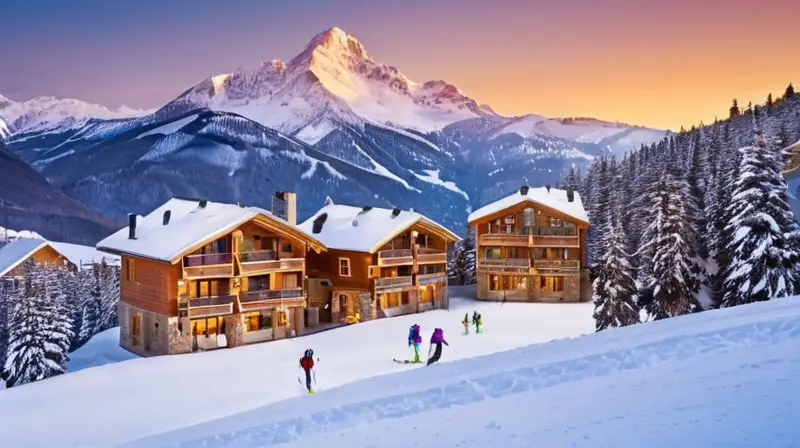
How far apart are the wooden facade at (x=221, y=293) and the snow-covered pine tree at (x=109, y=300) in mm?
24690

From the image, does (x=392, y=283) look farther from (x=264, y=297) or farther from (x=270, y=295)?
(x=264, y=297)

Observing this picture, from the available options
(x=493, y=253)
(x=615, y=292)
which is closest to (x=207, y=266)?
(x=615, y=292)

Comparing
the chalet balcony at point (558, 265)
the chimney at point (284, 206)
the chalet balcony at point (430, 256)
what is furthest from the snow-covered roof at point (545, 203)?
the chimney at point (284, 206)

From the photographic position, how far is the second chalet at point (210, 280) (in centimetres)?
3841

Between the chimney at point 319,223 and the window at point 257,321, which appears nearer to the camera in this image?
the window at point 257,321

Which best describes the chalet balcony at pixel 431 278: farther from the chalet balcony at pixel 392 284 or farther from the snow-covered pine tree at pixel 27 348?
the snow-covered pine tree at pixel 27 348

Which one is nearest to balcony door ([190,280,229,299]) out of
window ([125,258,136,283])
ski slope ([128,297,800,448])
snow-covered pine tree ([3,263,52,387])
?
window ([125,258,136,283])

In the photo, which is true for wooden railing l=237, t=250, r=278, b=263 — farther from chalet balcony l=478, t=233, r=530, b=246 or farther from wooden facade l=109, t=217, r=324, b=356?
chalet balcony l=478, t=233, r=530, b=246

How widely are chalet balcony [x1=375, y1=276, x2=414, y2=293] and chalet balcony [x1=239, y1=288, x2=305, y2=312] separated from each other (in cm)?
690

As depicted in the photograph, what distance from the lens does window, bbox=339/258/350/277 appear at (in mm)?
48500

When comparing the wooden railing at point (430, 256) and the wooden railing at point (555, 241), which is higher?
the wooden railing at point (555, 241)

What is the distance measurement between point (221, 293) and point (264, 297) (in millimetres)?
2478

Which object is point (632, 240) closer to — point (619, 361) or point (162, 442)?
point (619, 361)

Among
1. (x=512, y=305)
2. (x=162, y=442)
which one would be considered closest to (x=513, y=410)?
(x=162, y=442)
